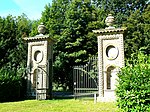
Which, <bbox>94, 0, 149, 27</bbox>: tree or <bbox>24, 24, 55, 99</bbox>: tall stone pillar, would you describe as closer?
<bbox>24, 24, 55, 99</bbox>: tall stone pillar

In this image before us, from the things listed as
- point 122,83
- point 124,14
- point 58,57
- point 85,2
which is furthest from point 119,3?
point 122,83

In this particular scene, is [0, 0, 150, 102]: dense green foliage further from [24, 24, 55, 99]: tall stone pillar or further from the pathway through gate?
[24, 24, 55, 99]: tall stone pillar

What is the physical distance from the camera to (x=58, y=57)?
1119 inches

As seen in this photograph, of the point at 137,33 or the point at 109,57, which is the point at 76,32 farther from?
the point at 109,57

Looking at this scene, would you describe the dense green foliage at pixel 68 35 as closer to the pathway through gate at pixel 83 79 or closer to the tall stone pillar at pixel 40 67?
the pathway through gate at pixel 83 79

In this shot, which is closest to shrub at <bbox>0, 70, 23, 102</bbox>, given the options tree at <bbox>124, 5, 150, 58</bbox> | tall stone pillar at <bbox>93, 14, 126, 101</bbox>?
tall stone pillar at <bbox>93, 14, 126, 101</bbox>

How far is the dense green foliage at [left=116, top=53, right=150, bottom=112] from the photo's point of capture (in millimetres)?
5681

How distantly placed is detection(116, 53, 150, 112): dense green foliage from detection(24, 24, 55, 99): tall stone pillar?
13.0 m

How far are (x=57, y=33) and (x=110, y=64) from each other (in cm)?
1526

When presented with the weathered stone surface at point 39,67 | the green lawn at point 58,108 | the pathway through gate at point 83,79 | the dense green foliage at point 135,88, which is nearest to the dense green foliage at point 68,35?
the pathway through gate at point 83,79

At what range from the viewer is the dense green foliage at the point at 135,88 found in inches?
224

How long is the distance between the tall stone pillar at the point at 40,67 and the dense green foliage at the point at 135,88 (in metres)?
13.0

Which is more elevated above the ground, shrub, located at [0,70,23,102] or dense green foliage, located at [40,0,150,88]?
dense green foliage, located at [40,0,150,88]

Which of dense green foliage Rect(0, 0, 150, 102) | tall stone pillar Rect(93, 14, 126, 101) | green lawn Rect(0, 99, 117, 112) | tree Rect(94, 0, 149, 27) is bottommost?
green lawn Rect(0, 99, 117, 112)
